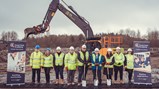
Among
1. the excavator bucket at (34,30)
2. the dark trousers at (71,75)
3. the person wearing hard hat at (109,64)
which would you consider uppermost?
the excavator bucket at (34,30)

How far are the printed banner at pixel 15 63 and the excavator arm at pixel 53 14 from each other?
657 centimetres

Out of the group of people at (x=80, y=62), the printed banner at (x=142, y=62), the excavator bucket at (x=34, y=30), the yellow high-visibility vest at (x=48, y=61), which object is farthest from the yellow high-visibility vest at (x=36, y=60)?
→ the excavator bucket at (x=34, y=30)

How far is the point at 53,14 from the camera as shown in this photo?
23531 mm

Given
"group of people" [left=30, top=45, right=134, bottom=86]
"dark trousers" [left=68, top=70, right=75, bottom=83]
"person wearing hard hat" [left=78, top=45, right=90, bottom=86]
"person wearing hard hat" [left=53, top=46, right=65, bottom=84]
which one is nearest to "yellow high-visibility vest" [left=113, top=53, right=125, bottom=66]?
"group of people" [left=30, top=45, right=134, bottom=86]

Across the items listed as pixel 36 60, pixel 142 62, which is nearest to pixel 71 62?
pixel 36 60

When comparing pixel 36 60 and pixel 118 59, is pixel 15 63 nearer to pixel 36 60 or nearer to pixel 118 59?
pixel 36 60

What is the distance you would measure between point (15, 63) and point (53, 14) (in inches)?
320

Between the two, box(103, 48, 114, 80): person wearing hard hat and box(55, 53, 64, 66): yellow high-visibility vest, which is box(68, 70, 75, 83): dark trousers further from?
box(103, 48, 114, 80): person wearing hard hat

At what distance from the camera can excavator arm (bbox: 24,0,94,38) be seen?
905 inches

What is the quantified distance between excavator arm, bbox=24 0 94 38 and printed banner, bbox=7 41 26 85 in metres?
6.57

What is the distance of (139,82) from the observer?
16406mm

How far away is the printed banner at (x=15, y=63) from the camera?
1619 centimetres

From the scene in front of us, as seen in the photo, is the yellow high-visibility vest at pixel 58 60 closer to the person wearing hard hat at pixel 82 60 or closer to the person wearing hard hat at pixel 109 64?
the person wearing hard hat at pixel 82 60

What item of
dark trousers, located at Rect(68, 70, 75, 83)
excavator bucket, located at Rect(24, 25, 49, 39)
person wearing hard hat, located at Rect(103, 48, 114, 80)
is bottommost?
dark trousers, located at Rect(68, 70, 75, 83)
